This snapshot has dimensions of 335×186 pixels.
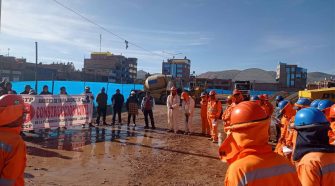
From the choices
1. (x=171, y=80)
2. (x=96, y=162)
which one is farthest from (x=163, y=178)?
(x=171, y=80)

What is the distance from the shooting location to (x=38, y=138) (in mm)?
12273

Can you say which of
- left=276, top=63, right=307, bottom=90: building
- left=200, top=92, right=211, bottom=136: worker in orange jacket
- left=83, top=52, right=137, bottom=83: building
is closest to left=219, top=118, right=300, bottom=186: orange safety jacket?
left=200, top=92, right=211, bottom=136: worker in orange jacket

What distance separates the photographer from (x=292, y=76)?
50.9 m

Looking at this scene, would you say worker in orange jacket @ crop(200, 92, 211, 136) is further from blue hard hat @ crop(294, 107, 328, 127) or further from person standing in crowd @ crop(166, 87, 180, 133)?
blue hard hat @ crop(294, 107, 328, 127)

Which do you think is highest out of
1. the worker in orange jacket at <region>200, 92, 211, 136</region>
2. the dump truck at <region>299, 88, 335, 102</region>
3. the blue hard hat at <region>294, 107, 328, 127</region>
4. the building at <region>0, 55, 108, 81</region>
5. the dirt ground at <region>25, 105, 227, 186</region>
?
the building at <region>0, 55, 108, 81</region>

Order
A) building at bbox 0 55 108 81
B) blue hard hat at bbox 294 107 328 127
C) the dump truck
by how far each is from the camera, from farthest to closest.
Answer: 1. building at bbox 0 55 108 81
2. the dump truck
3. blue hard hat at bbox 294 107 328 127

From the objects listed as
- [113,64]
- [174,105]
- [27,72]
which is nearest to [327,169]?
[174,105]

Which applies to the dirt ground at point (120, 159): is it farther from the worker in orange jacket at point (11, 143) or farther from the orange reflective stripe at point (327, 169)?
the orange reflective stripe at point (327, 169)

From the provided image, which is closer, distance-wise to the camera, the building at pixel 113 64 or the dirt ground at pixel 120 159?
the dirt ground at pixel 120 159

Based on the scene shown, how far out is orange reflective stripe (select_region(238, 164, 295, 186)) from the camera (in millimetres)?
2156

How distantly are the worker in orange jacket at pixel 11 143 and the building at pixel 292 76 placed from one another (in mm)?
50652

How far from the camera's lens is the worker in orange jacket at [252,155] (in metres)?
2.18

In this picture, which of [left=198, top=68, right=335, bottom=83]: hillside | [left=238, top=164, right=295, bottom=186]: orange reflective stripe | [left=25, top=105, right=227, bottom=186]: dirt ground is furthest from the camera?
[left=198, top=68, right=335, bottom=83]: hillside

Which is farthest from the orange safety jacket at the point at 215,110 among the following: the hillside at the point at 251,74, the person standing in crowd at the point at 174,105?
the hillside at the point at 251,74
